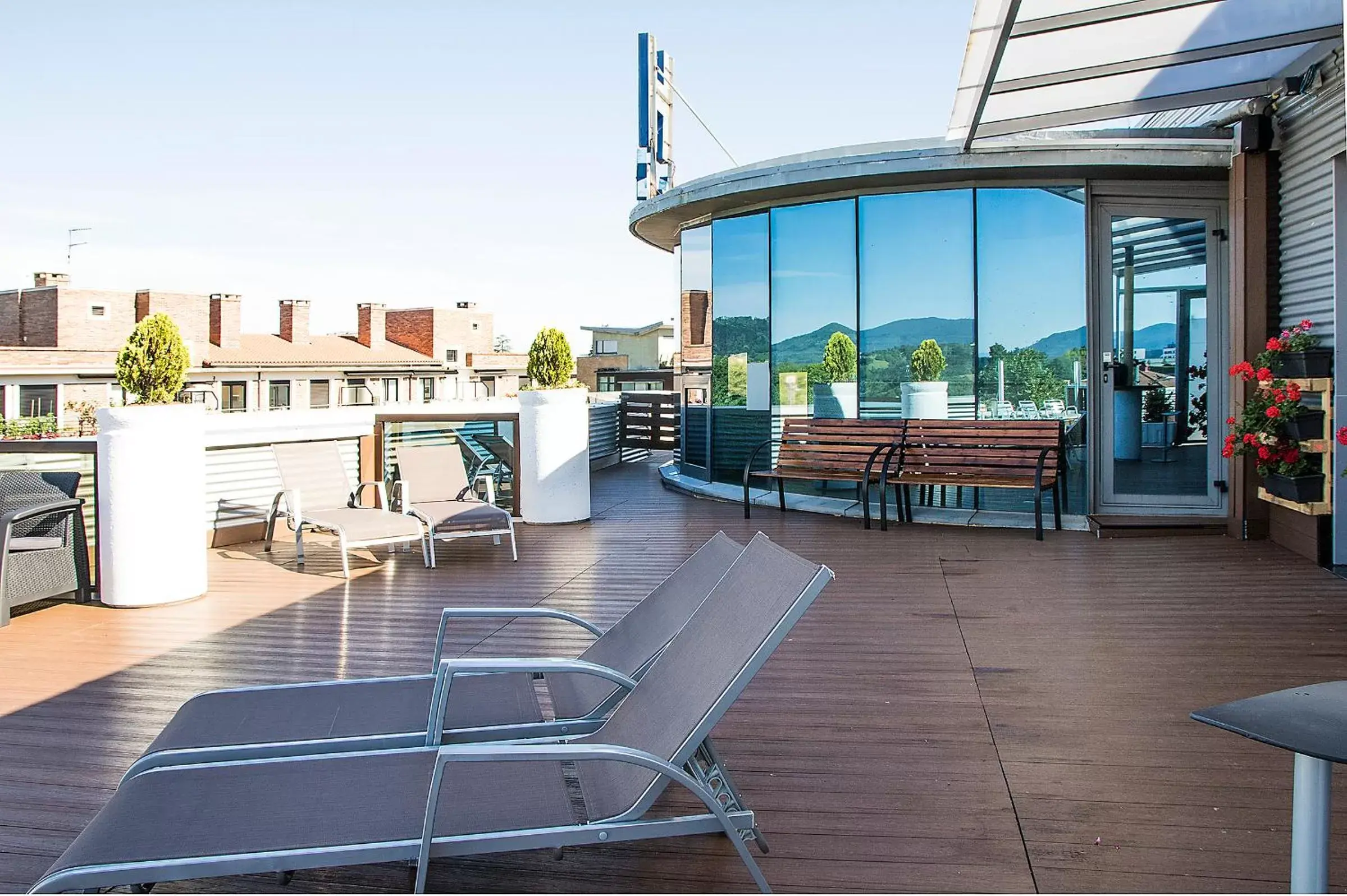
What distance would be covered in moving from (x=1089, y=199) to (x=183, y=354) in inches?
284

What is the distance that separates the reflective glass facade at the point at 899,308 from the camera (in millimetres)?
9227

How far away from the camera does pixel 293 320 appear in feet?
177

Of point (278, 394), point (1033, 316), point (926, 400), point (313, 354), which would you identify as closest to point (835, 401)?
point (926, 400)

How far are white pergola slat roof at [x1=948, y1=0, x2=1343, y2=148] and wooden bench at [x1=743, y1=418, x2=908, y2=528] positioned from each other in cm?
275

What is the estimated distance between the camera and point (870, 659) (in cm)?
464

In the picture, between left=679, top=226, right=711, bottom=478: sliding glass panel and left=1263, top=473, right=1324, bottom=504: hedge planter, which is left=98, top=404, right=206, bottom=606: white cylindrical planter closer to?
left=679, top=226, right=711, bottom=478: sliding glass panel

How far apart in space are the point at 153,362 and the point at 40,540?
3.73 feet

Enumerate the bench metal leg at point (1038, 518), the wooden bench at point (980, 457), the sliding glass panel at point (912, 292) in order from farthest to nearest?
the sliding glass panel at point (912, 292)
the wooden bench at point (980, 457)
the bench metal leg at point (1038, 518)

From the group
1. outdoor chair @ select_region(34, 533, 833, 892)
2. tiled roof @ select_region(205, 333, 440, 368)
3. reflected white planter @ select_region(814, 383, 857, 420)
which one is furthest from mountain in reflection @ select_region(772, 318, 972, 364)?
tiled roof @ select_region(205, 333, 440, 368)

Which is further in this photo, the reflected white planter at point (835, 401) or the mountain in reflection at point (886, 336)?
the reflected white planter at point (835, 401)

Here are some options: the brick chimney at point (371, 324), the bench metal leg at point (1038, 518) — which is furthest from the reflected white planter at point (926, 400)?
the brick chimney at point (371, 324)

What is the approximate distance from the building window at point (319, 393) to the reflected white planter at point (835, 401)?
45.0 m

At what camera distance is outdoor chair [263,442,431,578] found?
23.0ft

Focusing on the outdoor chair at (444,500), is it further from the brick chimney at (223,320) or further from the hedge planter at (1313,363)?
the brick chimney at (223,320)
